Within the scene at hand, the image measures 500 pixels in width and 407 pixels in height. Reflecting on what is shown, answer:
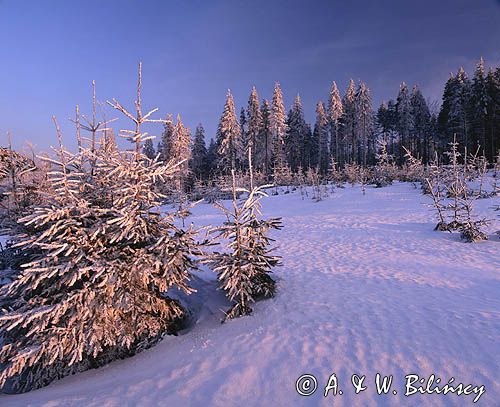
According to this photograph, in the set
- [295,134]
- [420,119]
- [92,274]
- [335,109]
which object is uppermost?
[335,109]

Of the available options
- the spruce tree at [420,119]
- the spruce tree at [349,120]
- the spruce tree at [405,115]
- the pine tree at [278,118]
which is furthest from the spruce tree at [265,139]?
the spruce tree at [420,119]

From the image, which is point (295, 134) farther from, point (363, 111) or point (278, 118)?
point (363, 111)

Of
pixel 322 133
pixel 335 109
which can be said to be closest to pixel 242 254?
pixel 335 109

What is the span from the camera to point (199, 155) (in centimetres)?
5178

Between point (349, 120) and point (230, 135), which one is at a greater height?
point (349, 120)

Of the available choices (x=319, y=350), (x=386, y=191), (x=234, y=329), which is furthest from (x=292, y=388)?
A: (x=386, y=191)

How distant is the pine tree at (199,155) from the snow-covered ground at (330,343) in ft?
144

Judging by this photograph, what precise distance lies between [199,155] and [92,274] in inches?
1901

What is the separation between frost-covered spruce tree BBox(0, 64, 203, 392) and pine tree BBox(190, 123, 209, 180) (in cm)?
4521

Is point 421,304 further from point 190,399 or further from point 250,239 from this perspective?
point 190,399

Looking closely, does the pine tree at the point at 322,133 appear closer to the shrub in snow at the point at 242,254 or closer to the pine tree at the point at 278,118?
the pine tree at the point at 278,118

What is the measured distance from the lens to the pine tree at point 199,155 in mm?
50500

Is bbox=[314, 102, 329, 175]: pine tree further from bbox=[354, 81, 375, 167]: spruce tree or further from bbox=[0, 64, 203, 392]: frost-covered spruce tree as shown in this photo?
bbox=[0, 64, 203, 392]: frost-covered spruce tree

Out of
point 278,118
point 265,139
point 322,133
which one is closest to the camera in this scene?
point 278,118
